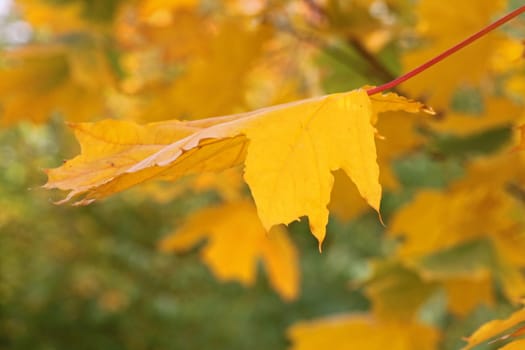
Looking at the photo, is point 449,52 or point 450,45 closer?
point 449,52

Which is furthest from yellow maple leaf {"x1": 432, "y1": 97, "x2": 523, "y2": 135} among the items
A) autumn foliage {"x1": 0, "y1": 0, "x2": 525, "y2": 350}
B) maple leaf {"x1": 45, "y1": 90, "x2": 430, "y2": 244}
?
maple leaf {"x1": 45, "y1": 90, "x2": 430, "y2": 244}

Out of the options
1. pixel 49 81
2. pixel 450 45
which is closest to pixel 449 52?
pixel 450 45

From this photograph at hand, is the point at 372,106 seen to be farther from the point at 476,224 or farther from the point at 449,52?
the point at 476,224

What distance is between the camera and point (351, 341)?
3.33 ft

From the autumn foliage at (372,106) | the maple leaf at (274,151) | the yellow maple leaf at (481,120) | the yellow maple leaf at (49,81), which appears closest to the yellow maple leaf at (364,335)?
the autumn foliage at (372,106)

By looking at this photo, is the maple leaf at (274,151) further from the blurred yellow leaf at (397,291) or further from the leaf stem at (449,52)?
the blurred yellow leaf at (397,291)

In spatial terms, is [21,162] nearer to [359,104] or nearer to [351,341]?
[351,341]

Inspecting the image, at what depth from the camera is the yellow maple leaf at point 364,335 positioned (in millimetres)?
1005

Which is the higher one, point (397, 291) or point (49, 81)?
point (49, 81)

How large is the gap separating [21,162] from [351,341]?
3.39 metres

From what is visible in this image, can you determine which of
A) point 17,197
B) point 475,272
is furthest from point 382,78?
point 17,197

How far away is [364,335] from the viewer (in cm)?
101

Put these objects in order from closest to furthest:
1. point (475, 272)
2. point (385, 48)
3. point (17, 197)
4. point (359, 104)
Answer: point (359, 104), point (475, 272), point (385, 48), point (17, 197)

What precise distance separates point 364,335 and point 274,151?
61cm
